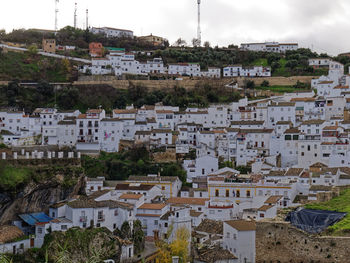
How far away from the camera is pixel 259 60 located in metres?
69.5

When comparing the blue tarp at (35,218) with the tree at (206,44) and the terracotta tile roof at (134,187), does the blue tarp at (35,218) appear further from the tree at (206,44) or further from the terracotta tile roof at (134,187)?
the tree at (206,44)

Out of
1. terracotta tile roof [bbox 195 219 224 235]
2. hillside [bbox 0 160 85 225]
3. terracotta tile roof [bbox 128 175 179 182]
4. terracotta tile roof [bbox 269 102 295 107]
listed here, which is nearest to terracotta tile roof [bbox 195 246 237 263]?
terracotta tile roof [bbox 195 219 224 235]

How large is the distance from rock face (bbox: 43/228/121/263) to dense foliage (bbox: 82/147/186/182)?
44.1ft

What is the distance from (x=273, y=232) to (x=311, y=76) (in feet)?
118

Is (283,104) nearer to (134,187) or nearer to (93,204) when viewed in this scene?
(134,187)

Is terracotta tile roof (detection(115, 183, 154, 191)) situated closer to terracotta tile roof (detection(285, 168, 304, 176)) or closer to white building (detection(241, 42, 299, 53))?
terracotta tile roof (detection(285, 168, 304, 176))

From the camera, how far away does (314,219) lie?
1099 inches

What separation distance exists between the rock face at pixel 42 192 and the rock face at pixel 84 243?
13.0 feet

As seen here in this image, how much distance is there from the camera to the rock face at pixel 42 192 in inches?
1164

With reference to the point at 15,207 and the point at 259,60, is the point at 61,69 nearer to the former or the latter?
the point at 259,60

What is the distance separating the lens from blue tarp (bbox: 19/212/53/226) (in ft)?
94.3

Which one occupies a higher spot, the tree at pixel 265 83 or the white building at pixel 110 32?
the white building at pixel 110 32

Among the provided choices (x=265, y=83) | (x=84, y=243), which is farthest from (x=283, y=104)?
(x=84, y=243)

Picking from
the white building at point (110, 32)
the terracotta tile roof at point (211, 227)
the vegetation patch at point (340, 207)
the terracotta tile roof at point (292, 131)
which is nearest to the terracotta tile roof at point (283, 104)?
the terracotta tile roof at point (292, 131)
